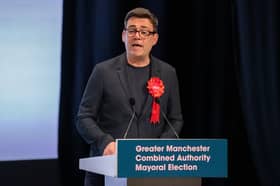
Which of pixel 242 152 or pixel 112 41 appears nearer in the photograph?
pixel 112 41

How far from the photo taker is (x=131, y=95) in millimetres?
2002

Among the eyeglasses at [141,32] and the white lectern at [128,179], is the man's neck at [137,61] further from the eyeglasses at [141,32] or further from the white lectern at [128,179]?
the white lectern at [128,179]

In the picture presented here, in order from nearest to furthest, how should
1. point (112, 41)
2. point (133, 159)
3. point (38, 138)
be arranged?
point (133, 159) → point (38, 138) → point (112, 41)

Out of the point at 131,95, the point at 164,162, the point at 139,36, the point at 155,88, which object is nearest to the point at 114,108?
the point at 131,95

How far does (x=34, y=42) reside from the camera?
2627mm

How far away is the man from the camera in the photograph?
1987mm

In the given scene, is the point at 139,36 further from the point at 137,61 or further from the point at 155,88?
the point at 155,88

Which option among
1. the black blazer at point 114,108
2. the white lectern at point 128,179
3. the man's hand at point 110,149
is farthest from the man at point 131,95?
the white lectern at point 128,179

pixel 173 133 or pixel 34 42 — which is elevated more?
pixel 34 42

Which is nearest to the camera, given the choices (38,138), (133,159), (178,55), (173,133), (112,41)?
(133,159)

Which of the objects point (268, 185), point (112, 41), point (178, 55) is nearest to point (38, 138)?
point (112, 41)

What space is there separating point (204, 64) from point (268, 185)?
851 millimetres

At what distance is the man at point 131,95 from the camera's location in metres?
1.99

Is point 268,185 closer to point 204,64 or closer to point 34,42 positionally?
point 204,64
